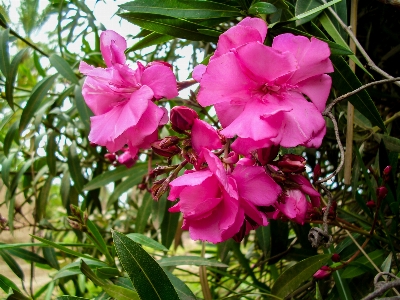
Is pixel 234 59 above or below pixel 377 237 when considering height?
above

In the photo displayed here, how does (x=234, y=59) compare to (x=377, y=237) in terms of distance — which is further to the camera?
(x=377, y=237)

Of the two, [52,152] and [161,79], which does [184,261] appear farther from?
[52,152]

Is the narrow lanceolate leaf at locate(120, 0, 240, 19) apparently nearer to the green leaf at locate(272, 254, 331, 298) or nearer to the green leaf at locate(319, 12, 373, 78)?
the green leaf at locate(319, 12, 373, 78)

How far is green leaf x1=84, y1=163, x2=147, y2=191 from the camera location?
1.27 metres

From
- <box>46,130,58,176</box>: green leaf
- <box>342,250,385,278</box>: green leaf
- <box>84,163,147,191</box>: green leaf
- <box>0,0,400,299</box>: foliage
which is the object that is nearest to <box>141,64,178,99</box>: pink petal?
<box>0,0,400,299</box>: foliage

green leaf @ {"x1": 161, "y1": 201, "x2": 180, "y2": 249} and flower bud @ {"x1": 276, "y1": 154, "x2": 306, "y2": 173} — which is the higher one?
flower bud @ {"x1": 276, "y1": 154, "x2": 306, "y2": 173}

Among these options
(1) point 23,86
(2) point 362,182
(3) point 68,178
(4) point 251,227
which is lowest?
(2) point 362,182

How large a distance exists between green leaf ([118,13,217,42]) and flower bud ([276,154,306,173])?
276mm

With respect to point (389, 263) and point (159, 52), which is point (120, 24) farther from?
point (389, 263)

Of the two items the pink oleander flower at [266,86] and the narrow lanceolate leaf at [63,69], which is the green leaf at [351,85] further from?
the narrow lanceolate leaf at [63,69]

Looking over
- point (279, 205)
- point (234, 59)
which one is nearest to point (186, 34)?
point (234, 59)

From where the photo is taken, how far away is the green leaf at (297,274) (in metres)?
0.70

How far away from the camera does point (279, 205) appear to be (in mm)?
551

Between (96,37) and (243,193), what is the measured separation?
3.83 feet
